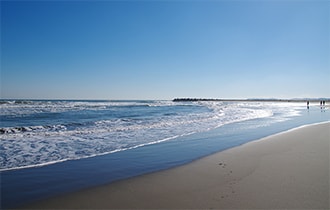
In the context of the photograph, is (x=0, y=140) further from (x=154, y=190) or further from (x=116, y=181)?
(x=154, y=190)

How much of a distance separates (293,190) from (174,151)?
429 centimetres

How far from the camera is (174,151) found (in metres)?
7.93

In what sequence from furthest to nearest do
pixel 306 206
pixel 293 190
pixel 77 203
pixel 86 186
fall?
pixel 86 186, pixel 293 190, pixel 77 203, pixel 306 206

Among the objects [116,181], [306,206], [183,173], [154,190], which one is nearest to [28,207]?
[116,181]

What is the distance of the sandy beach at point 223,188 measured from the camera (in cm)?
374

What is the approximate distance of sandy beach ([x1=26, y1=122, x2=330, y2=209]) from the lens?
3.74 metres

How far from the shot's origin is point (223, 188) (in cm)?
441

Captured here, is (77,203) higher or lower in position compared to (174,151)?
lower

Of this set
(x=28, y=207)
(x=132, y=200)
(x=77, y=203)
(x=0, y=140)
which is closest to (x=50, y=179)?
(x=28, y=207)

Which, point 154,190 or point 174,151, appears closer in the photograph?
point 154,190

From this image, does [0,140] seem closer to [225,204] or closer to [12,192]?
[12,192]

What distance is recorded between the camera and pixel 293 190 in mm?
4203

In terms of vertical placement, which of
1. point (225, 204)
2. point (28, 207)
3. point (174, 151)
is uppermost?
point (174, 151)

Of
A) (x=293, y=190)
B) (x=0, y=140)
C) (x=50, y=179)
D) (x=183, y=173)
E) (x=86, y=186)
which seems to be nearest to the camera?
(x=293, y=190)
